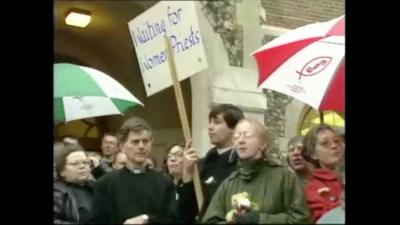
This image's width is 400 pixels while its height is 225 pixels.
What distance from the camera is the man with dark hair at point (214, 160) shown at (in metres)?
4.43

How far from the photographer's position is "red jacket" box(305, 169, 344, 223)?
440cm

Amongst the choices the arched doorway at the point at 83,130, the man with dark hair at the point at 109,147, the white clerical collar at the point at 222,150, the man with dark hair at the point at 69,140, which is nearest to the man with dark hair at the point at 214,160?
the white clerical collar at the point at 222,150

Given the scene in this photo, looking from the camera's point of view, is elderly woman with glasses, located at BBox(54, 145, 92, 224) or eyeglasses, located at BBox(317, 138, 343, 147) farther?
eyeglasses, located at BBox(317, 138, 343, 147)

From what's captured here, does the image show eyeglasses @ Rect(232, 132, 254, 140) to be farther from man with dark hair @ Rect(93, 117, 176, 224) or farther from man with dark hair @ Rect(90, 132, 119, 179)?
man with dark hair @ Rect(90, 132, 119, 179)

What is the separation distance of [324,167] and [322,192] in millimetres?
153

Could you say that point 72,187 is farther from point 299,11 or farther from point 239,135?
point 299,11

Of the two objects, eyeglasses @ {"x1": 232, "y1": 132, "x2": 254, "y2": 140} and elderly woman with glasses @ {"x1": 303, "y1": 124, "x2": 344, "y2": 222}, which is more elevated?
eyeglasses @ {"x1": 232, "y1": 132, "x2": 254, "y2": 140}

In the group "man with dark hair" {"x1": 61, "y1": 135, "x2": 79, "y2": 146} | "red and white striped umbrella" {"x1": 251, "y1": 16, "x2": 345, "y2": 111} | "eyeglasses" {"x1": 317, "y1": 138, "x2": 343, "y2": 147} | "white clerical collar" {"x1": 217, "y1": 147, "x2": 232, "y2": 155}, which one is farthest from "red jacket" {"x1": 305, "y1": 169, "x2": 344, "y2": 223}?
"man with dark hair" {"x1": 61, "y1": 135, "x2": 79, "y2": 146}

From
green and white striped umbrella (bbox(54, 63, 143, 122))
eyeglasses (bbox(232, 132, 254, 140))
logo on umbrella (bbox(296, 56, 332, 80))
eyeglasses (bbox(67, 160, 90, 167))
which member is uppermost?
logo on umbrella (bbox(296, 56, 332, 80))

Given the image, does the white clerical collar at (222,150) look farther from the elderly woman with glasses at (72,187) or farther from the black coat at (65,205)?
the black coat at (65,205)

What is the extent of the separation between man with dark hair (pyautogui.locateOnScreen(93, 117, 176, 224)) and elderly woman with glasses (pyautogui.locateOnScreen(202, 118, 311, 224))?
11.1 inches
